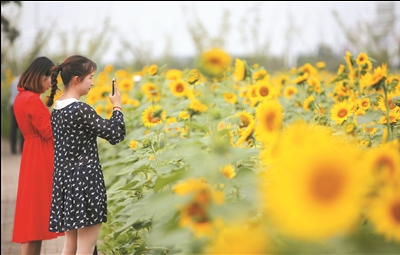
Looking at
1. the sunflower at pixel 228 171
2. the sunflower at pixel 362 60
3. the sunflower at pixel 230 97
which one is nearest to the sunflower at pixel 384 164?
the sunflower at pixel 228 171

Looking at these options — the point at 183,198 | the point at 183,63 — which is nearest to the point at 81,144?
the point at 183,198

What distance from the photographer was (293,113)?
212 inches

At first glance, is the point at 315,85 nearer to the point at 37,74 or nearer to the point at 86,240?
the point at 37,74

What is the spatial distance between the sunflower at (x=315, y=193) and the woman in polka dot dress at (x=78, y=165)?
7.59 feet

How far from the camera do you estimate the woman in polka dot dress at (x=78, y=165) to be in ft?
11.1

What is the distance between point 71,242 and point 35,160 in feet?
3.50

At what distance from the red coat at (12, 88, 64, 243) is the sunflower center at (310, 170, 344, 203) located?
3.40 metres

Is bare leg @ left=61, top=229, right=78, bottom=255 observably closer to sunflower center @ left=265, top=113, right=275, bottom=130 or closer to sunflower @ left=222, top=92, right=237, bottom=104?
sunflower center @ left=265, top=113, right=275, bottom=130

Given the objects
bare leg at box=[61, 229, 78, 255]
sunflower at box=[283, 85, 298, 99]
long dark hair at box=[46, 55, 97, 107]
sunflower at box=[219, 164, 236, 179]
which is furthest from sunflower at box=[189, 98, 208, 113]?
sunflower at box=[283, 85, 298, 99]

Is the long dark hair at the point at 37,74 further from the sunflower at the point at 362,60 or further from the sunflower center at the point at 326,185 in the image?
the sunflower center at the point at 326,185

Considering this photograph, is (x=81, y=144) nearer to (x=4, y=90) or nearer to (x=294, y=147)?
(x=294, y=147)

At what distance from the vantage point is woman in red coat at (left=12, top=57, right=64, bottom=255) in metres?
4.34

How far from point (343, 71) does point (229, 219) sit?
152 inches

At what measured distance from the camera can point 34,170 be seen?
4414 millimetres
